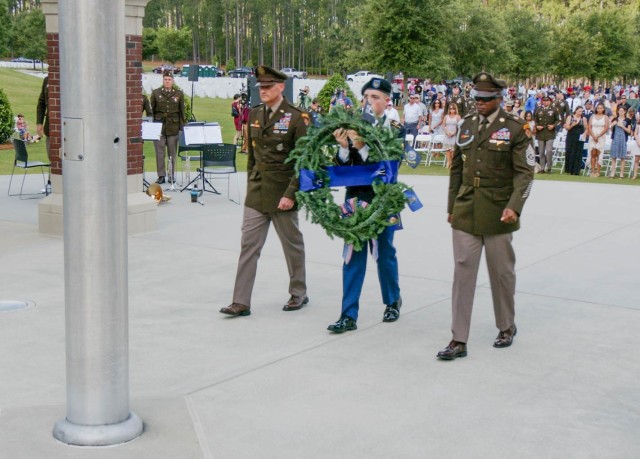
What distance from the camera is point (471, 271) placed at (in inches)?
253

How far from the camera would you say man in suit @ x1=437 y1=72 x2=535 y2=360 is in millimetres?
6348

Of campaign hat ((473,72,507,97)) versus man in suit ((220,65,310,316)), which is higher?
campaign hat ((473,72,507,97))

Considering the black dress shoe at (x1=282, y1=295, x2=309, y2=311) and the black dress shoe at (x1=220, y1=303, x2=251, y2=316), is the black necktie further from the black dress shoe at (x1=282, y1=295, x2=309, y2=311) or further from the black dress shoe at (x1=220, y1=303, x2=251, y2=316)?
the black dress shoe at (x1=220, y1=303, x2=251, y2=316)

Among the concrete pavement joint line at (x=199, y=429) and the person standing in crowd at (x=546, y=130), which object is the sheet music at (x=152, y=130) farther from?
Answer: the person standing in crowd at (x=546, y=130)

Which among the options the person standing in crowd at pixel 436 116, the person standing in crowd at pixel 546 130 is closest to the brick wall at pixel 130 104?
the person standing in crowd at pixel 546 130

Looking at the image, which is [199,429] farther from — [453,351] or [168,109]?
[168,109]

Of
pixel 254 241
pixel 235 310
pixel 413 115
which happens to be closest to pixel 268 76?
pixel 254 241

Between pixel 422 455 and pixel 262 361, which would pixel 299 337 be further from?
pixel 422 455

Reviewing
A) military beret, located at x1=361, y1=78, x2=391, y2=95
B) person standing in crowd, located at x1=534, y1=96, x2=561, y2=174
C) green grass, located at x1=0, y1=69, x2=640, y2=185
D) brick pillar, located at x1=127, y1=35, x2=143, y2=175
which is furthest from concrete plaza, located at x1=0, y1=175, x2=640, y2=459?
person standing in crowd, located at x1=534, y1=96, x2=561, y2=174

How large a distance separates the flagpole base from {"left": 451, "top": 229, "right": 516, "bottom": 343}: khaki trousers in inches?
104

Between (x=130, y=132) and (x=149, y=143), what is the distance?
1559cm

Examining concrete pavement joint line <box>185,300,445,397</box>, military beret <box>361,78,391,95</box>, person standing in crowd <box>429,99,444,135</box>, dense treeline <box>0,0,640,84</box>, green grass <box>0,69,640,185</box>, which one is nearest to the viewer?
concrete pavement joint line <box>185,300,445,397</box>

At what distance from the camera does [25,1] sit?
142625 millimetres

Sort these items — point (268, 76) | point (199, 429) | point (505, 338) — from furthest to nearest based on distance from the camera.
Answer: point (268, 76), point (505, 338), point (199, 429)
